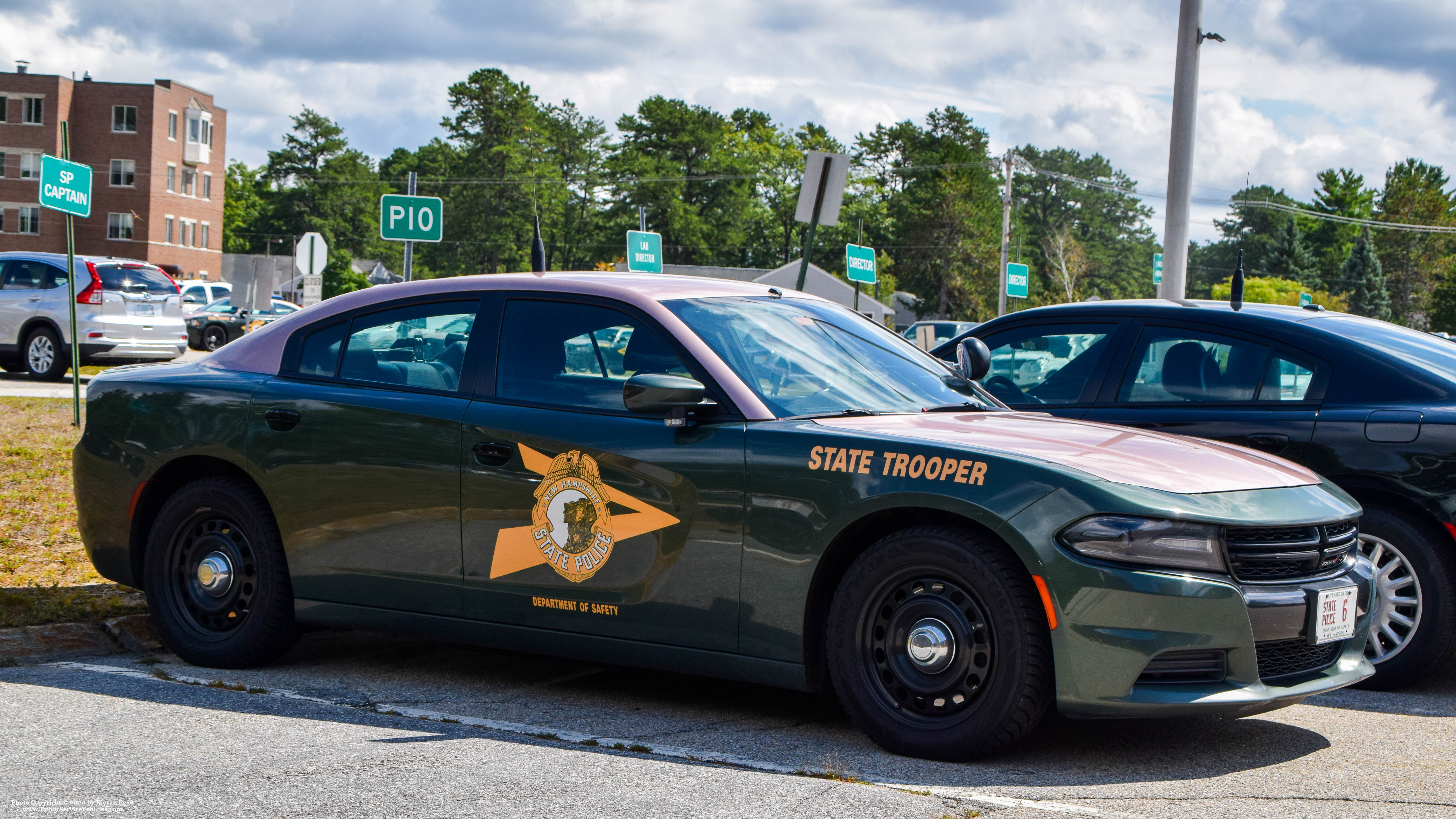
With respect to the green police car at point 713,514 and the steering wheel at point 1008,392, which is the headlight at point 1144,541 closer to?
the green police car at point 713,514

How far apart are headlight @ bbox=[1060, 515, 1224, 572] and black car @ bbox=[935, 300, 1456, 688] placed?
199cm

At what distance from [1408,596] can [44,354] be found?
1861cm

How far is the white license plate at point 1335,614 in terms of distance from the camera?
13.9ft

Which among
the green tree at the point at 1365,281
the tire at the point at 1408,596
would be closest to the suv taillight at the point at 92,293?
the tire at the point at 1408,596

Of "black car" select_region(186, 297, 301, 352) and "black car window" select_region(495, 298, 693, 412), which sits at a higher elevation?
"black car" select_region(186, 297, 301, 352)

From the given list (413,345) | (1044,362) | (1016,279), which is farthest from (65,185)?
(1016,279)

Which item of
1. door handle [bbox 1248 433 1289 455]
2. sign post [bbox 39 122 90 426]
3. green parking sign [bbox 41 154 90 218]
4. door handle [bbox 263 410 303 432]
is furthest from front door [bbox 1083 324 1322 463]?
green parking sign [bbox 41 154 90 218]

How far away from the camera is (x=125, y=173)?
76562mm

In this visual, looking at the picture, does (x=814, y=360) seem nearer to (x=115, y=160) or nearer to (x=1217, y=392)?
(x=1217, y=392)

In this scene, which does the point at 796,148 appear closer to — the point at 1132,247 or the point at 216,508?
the point at 1132,247

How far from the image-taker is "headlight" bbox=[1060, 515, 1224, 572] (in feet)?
13.1

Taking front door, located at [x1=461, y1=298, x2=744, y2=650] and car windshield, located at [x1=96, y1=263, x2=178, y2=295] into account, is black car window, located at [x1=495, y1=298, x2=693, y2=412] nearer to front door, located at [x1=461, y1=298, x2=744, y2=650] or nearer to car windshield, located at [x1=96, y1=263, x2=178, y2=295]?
front door, located at [x1=461, y1=298, x2=744, y2=650]

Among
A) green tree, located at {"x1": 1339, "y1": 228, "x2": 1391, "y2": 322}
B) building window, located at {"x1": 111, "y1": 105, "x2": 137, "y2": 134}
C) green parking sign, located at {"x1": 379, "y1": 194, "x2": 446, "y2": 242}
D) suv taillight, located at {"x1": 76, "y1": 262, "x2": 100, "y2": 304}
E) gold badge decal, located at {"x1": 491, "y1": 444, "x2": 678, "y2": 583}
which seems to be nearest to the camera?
gold badge decal, located at {"x1": 491, "y1": 444, "x2": 678, "y2": 583}

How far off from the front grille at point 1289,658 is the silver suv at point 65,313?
18.3m
